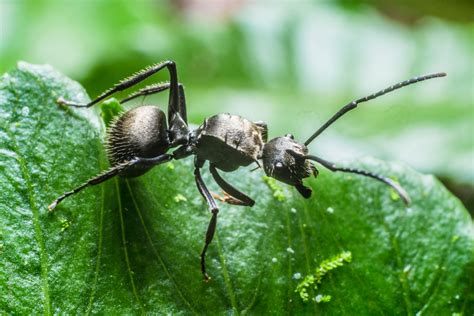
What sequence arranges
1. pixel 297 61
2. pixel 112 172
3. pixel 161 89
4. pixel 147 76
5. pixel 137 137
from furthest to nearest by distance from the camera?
pixel 297 61 < pixel 161 89 < pixel 147 76 < pixel 137 137 < pixel 112 172

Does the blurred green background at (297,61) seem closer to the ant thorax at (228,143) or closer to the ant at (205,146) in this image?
the ant at (205,146)

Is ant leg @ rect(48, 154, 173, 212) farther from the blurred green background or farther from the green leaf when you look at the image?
the blurred green background

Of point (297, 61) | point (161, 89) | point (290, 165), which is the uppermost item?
point (161, 89)

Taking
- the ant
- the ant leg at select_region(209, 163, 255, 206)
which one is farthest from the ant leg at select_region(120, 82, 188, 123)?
the ant leg at select_region(209, 163, 255, 206)

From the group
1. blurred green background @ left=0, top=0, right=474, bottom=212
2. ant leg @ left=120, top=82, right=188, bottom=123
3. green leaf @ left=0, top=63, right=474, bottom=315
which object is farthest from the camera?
blurred green background @ left=0, top=0, right=474, bottom=212

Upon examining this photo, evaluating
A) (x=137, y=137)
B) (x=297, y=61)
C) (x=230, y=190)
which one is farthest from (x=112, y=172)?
(x=297, y=61)

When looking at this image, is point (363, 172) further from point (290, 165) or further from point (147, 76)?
point (147, 76)
